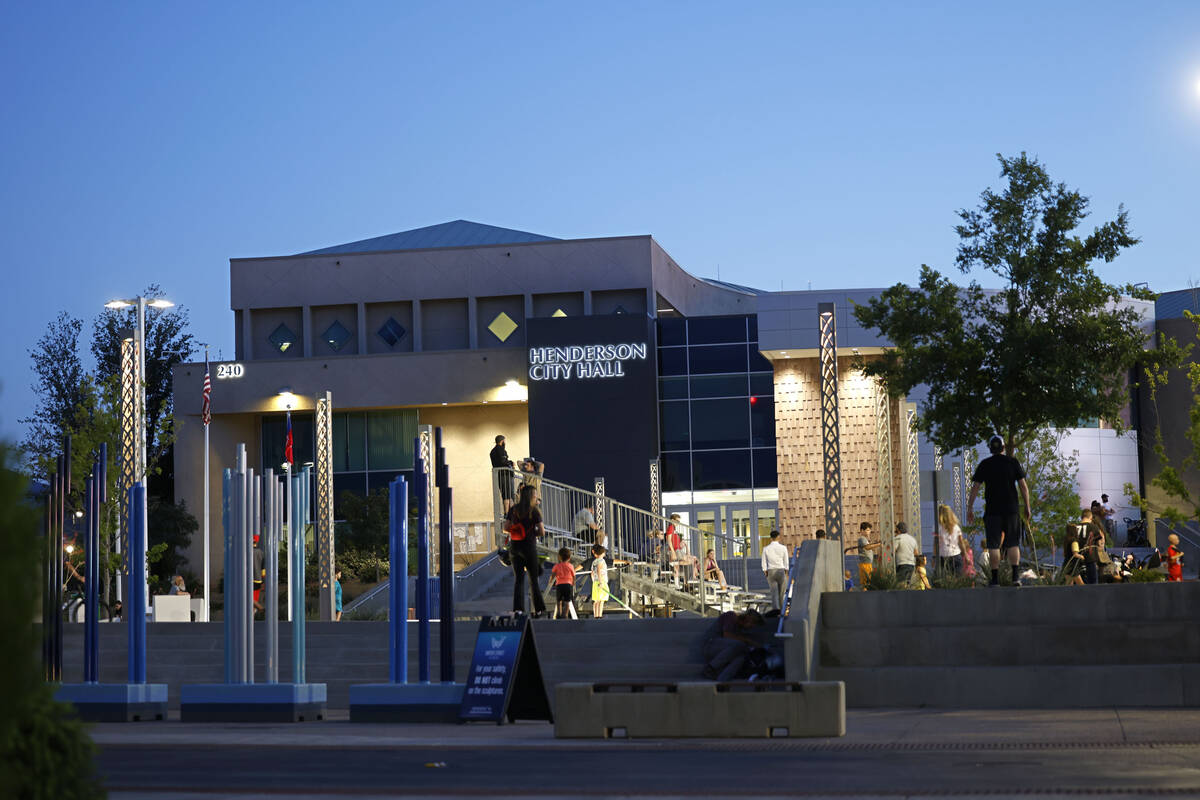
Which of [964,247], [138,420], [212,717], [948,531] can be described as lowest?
[212,717]

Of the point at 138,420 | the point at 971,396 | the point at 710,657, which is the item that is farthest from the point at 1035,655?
the point at 138,420

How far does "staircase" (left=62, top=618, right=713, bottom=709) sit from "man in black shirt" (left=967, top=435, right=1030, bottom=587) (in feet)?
13.7

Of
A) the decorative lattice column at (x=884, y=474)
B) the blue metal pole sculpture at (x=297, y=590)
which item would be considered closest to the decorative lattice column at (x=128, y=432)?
the blue metal pole sculpture at (x=297, y=590)

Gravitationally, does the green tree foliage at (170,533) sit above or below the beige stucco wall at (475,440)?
below

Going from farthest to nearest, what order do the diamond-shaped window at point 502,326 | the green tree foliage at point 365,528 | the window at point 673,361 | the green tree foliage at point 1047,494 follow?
the diamond-shaped window at point 502,326
the window at point 673,361
the green tree foliage at point 365,528
the green tree foliage at point 1047,494

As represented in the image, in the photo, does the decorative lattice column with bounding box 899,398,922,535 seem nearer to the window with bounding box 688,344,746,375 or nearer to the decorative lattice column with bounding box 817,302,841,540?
the decorative lattice column with bounding box 817,302,841,540

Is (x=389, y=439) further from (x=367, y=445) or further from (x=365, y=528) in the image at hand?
(x=365, y=528)

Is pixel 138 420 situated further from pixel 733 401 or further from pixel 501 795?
pixel 733 401

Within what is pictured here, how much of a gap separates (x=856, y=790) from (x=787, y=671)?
313 inches

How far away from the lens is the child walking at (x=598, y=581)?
900 inches

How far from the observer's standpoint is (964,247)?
24.8 m

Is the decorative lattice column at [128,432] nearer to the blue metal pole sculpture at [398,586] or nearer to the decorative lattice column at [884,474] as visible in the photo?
the blue metal pole sculpture at [398,586]

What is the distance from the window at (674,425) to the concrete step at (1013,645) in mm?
35055

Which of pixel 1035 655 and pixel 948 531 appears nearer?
pixel 1035 655
